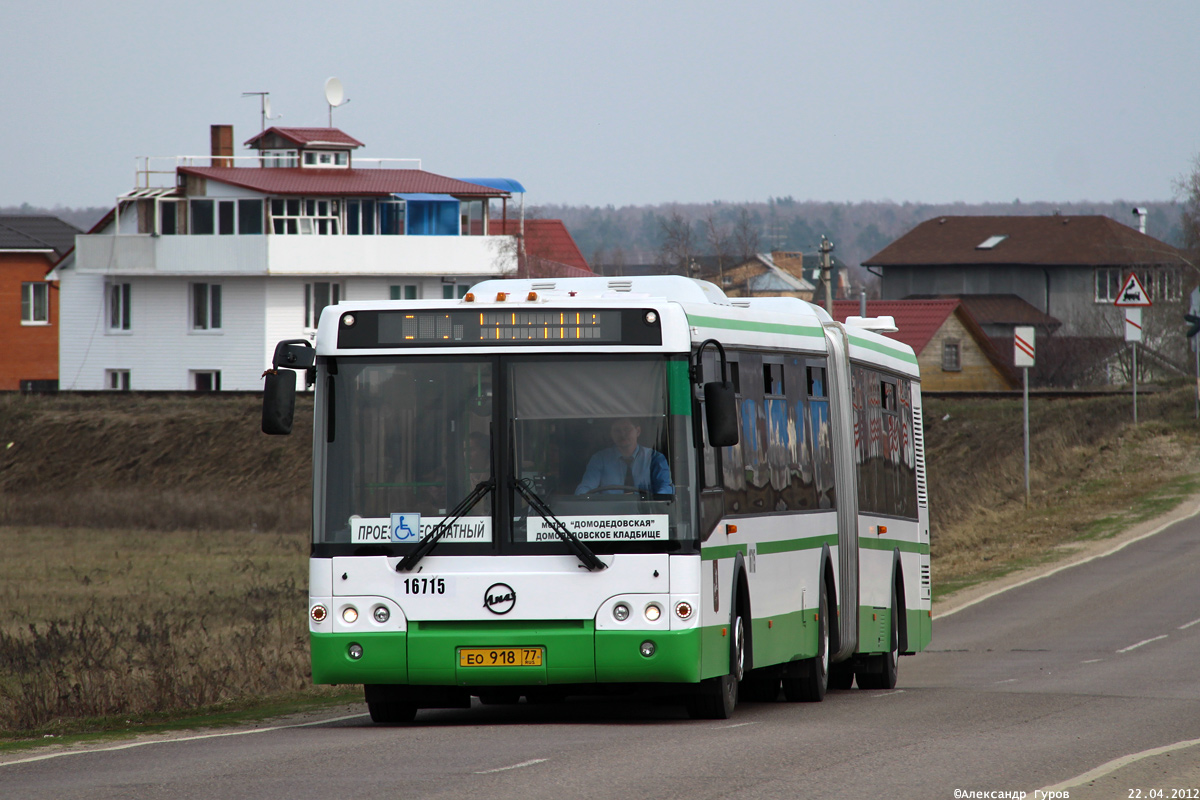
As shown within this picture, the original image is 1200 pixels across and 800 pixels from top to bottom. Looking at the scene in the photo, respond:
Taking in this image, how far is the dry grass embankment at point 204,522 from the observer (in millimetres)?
17969

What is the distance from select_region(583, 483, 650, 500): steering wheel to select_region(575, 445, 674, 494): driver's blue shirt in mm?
13

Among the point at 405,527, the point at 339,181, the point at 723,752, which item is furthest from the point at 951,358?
the point at 723,752

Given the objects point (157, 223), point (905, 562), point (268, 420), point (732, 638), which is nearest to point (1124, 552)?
point (905, 562)

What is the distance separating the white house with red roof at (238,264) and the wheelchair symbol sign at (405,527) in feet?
213

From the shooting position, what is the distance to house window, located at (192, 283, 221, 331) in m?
78.0

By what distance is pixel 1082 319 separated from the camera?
9988 cm

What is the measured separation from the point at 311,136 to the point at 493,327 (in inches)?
2833

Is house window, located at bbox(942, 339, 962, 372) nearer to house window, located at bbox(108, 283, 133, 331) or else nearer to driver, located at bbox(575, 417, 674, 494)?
house window, located at bbox(108, 283, 133, 331)

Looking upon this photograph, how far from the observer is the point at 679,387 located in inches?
481

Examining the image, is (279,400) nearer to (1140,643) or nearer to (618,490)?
(618,490)

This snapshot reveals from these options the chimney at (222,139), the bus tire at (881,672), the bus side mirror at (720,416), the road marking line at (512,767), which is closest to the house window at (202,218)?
the chimney at (222,139)

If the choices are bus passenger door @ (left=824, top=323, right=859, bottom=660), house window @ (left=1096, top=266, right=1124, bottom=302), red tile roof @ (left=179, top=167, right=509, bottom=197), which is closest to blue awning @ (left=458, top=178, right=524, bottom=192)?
red tile roof @ (left=179, top=167, right=509, bottom=197)

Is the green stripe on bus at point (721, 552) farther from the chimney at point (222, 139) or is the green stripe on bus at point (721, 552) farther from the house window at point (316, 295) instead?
the chimney at point (222, 139)

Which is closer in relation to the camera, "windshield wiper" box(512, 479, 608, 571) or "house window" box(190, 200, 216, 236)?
"windshield wiper" box(512, 479, 608, 571)
